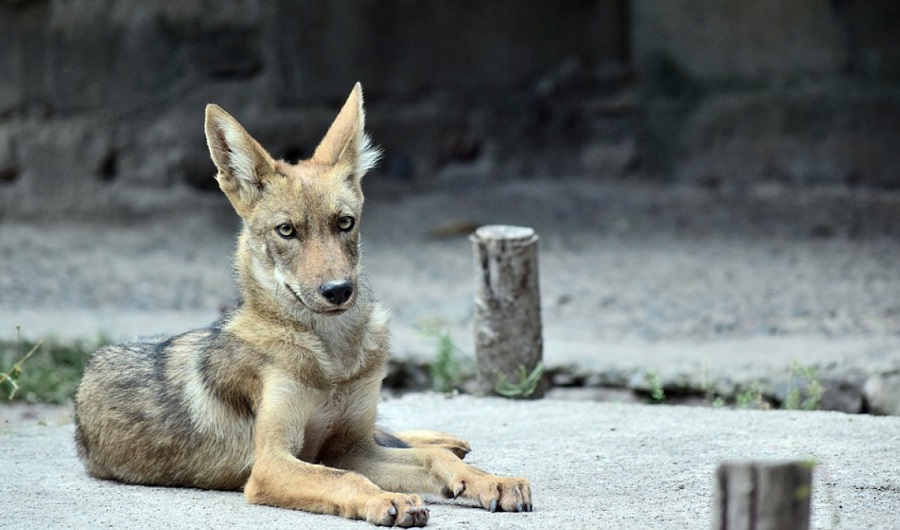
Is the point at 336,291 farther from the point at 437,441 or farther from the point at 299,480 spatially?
the point at 437,441

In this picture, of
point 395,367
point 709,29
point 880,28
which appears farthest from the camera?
point 709,29

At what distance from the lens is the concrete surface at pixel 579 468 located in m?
3.94

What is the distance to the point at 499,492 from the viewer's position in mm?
4047

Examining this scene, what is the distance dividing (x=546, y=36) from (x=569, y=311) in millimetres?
4543

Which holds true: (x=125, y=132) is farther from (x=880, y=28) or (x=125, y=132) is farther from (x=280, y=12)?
(x=880, y=28)

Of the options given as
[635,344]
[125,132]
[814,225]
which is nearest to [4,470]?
[635,344]

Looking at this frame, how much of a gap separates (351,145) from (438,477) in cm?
133

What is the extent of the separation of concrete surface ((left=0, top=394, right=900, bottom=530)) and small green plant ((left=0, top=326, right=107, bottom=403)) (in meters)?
1.15

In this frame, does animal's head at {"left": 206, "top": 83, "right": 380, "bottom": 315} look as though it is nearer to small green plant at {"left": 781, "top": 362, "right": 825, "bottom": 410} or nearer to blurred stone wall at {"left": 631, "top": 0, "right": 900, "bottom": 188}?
small green plant at {"left": 781, "top": 362, "right": 825, "bottom": 410}

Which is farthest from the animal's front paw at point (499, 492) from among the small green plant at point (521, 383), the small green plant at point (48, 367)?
the small green plant at point (48, 367)

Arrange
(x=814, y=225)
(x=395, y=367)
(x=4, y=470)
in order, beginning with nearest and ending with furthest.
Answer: (x=4, y=470), (x=395, y=367), (x=814, y=225)

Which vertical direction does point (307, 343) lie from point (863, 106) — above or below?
below

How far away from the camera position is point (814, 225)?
31.8 ft

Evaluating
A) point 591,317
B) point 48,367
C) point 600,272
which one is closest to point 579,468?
point 591,317
